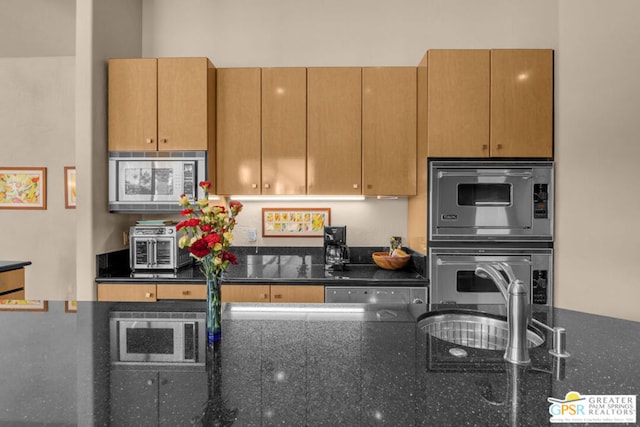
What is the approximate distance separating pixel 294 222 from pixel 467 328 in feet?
6.52

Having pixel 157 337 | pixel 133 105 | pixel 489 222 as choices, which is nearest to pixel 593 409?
pixel 157 337

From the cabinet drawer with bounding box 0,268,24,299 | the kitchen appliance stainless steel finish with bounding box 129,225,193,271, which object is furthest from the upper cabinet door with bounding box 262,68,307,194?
the cabinet drawer with bounding box 0,268,24,299

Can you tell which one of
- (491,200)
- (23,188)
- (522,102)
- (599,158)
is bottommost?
(491,200)

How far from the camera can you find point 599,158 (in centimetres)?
229

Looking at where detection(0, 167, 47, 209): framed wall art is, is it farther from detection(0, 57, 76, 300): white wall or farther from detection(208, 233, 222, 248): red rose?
detection(208, 233, 222, 248): red rose

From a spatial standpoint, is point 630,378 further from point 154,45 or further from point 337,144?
point 154,45

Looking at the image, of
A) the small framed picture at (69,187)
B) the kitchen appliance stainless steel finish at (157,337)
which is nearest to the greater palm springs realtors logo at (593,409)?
the kitchen appliance stainless steel finish at (157,337)

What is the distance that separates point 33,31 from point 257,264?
112 inches

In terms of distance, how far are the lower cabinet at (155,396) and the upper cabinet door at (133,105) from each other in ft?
7.35

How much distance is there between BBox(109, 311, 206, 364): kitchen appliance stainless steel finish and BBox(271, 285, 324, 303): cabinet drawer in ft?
3.86

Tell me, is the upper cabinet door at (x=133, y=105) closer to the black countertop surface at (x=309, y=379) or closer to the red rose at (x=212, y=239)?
the black countertop surface at (x=309, y=379)

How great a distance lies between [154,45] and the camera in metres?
3.30

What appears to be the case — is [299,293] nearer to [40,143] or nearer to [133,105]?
[133,105]

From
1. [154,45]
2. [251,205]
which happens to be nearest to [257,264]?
[251,205]
